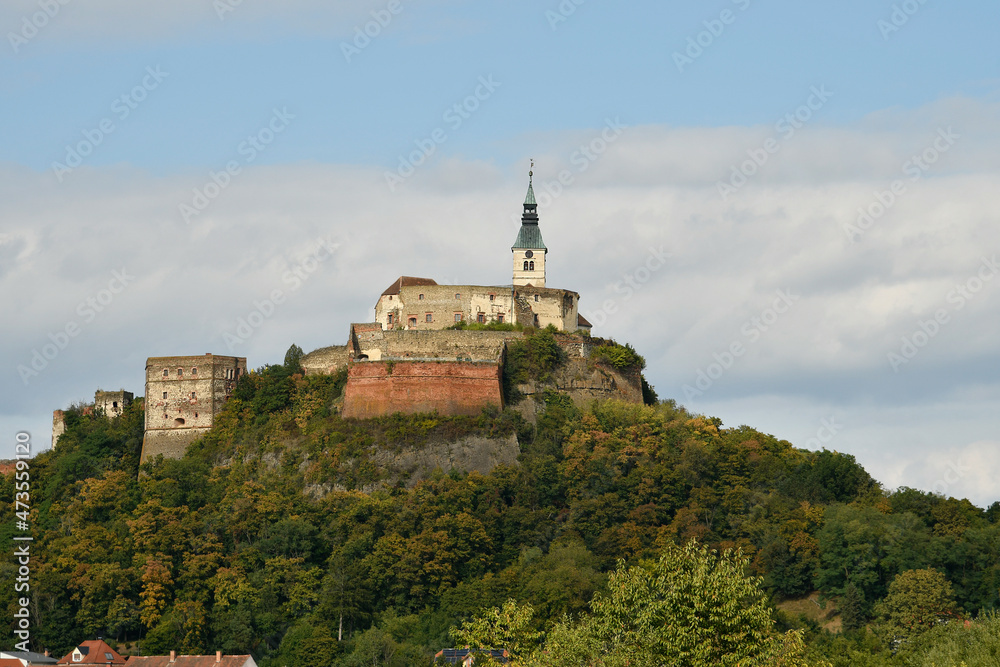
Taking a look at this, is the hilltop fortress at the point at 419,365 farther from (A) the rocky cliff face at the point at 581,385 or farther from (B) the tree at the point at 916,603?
(B) the tree at the point at 916,603

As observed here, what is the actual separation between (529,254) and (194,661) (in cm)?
3156

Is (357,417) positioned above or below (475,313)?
below

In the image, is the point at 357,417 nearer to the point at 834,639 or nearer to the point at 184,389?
the point at 184,389

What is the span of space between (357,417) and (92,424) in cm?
1631

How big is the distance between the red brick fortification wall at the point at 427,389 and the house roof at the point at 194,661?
16930 mm

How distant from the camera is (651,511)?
8019cm

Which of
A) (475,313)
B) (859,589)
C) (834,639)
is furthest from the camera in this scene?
(475,313)

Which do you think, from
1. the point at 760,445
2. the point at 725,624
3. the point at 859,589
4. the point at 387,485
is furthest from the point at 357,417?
the point at 725,624

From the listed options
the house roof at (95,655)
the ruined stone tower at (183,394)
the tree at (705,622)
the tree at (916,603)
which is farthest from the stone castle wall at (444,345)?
the tree at (705,622)

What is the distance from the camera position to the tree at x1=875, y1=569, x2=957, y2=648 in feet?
238

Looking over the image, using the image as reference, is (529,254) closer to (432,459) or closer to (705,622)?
(432,459)

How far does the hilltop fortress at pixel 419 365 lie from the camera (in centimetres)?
8738

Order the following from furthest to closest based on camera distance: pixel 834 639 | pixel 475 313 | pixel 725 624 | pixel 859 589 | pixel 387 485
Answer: pixel 475 313
pixel 387 485
pixel 859 589
pixel 834 639
pixel 725 624

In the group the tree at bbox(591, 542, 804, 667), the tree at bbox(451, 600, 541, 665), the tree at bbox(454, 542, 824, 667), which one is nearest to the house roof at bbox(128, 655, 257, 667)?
the tree at bbox(451, 600, 541, 665)
